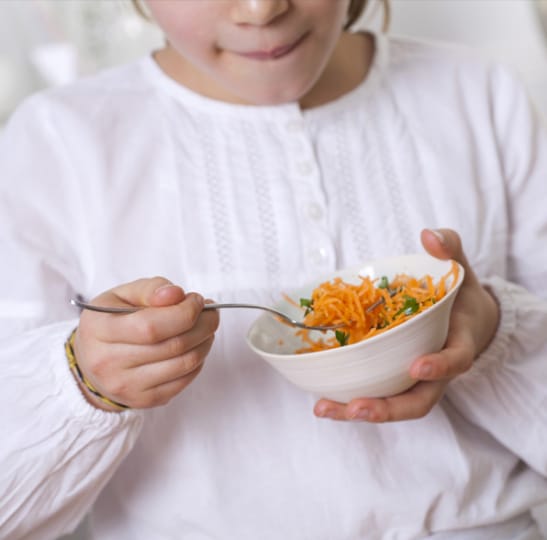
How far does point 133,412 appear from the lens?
837 millimetres

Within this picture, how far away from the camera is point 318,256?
3.22 ft

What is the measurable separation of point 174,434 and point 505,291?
1.37 ft

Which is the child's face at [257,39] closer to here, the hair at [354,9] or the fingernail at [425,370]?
the hair at [354,9]

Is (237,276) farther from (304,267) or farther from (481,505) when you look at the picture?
(481,505)

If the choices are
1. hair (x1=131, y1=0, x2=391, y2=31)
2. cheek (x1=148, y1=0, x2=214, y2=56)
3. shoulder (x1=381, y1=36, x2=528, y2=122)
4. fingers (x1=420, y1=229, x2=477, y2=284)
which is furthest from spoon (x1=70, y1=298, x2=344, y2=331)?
hair (x1=131, y1=0, x2=391, y2=31)

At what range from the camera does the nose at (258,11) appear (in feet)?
2.87

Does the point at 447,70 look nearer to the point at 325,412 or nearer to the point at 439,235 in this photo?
the point at 439,235

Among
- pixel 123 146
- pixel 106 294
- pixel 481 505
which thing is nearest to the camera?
pixel 106 294

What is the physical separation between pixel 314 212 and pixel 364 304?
22 centimetres

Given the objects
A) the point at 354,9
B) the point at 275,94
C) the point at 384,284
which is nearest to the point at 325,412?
the point at 384,284

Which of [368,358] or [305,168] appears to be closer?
[368,358]

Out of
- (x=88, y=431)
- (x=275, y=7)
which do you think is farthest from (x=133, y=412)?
(x=275, y=7)

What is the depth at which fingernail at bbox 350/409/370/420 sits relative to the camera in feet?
2.44

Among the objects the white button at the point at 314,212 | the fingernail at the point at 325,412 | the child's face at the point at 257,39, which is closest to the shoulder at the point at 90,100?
the child's face at the point at 257,39
